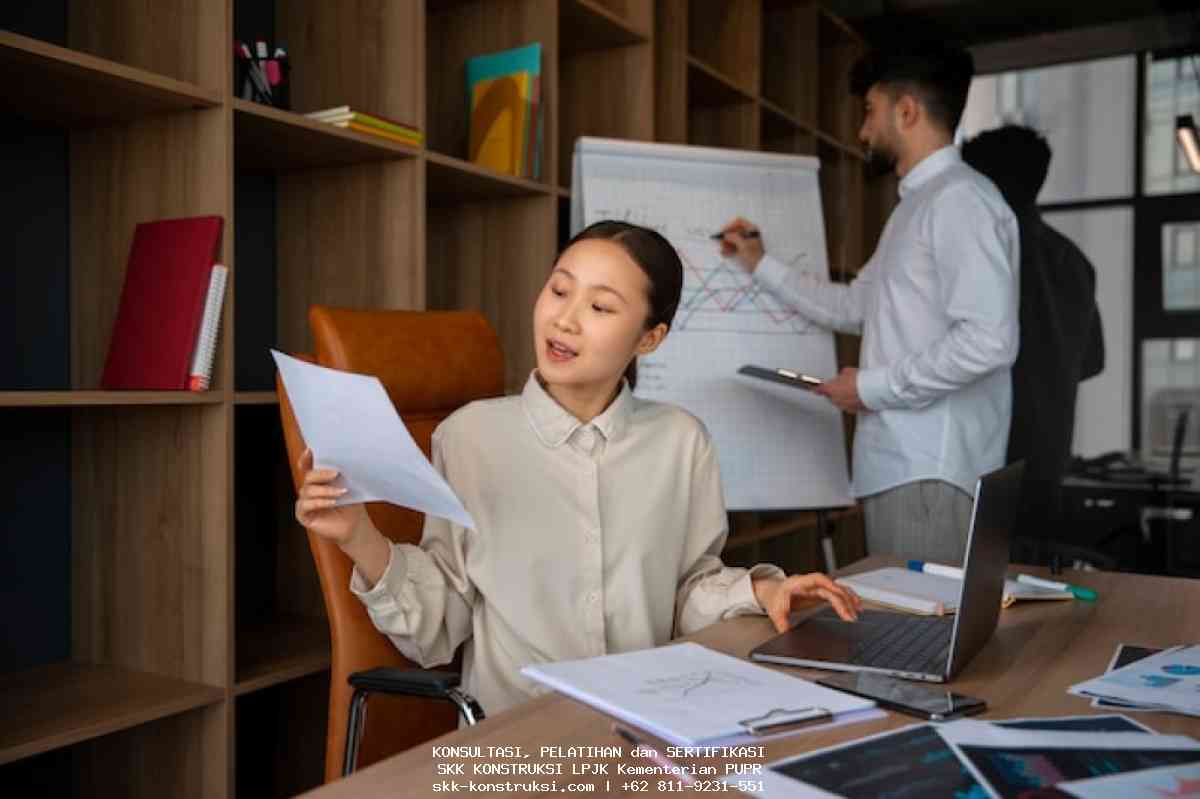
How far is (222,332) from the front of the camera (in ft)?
6.07

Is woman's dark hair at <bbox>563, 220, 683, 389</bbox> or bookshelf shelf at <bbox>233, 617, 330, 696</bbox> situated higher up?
woman's dark hair at <bbox>563, 220, 683, 389</bbox>

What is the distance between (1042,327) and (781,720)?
8.87 ft

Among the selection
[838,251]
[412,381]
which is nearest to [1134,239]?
[838,251]

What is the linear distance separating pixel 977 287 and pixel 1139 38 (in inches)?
140

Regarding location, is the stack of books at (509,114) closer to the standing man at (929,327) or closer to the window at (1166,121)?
the standing man at (929,327)

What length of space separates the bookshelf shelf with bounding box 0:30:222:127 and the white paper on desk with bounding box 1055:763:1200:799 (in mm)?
1581

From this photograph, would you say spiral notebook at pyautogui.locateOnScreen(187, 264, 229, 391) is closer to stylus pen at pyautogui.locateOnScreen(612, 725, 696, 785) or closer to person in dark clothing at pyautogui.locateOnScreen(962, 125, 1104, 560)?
stylus pen at pyautogui.locateOnScreen(612, 725, 696, 785)

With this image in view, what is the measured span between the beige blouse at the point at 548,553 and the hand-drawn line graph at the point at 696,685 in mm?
352

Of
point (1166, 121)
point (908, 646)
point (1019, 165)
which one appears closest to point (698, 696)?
point (908, 646)

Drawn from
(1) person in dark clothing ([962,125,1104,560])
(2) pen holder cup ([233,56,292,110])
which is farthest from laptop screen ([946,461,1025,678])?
(1) person in dark clothing ([962,125,1104,560])

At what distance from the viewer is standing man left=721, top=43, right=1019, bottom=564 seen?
96.0 inches

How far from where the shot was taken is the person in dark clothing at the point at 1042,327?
3.28 metres

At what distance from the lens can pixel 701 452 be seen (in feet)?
5.32

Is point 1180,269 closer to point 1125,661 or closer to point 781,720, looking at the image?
point 1125,661
